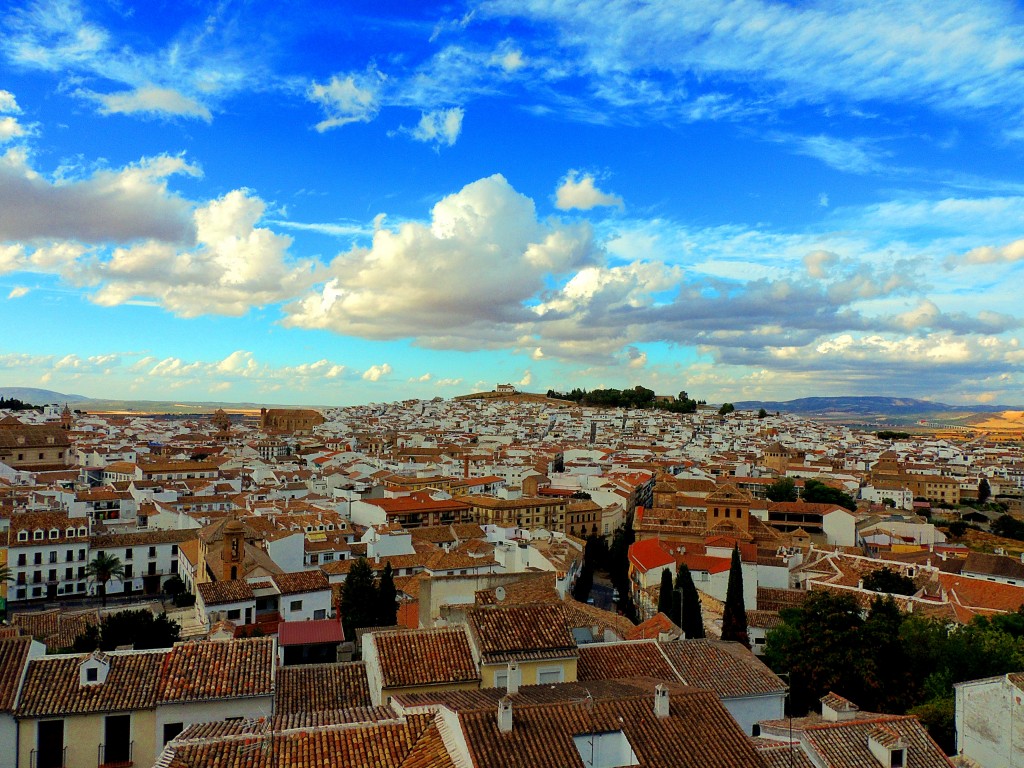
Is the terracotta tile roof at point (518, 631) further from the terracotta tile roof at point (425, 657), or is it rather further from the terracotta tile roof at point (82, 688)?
the terracotta tile roof at point (82, 688)

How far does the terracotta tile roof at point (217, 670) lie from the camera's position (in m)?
11.5

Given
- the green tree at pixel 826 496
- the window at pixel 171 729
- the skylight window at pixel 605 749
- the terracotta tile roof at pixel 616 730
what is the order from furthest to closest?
the green tree at pixel 826 496 → the window at pixel 171 729 → the skylight window at pixel 605 749 → the terracotta tile roof at pixel 616 730

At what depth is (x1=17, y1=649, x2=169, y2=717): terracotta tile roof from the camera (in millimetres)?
10820

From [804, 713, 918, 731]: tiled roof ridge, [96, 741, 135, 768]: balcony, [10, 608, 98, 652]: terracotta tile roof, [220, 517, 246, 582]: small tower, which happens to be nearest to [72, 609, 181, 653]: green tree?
[10, 608, 98, 652]: terracotta tile roof

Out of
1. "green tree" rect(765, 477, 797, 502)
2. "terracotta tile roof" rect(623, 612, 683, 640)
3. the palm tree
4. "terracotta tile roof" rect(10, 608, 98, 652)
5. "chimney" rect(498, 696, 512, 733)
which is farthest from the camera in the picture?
"green tree" rect(765, 477, 797, 502)

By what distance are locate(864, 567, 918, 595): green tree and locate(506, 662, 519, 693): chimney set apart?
23729mm

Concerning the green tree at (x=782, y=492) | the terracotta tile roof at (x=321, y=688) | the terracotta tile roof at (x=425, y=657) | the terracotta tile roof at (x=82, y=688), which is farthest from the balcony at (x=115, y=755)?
the green tree at (x=782, y=492)

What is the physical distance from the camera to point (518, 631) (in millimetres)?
12383

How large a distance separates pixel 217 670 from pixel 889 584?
26967 mm

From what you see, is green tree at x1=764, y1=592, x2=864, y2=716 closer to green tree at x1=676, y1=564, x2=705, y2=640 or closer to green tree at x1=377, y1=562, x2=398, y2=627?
green tree at x1=676, y1=564, x2=705, y2=640

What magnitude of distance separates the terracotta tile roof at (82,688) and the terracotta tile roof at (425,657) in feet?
10.9

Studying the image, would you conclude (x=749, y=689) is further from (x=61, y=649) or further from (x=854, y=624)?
(x=61, y=649)

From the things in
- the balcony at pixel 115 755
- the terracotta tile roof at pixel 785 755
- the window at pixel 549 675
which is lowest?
the balcony at pixel 115 755

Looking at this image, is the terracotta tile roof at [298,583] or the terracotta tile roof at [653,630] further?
the terracotta tile roof at [298,583]
